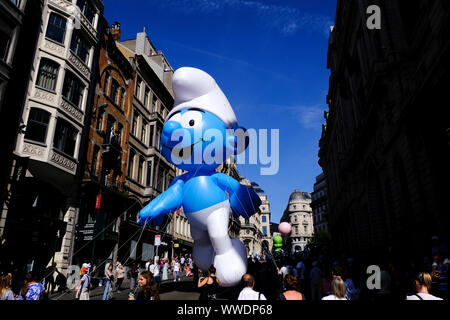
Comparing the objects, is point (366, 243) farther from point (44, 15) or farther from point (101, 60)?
point (44, 15)

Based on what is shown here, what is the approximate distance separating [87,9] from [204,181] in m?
18.0

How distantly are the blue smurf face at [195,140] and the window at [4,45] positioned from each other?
1225cm

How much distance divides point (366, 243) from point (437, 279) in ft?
60.1

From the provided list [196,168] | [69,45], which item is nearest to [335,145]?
[69,45]

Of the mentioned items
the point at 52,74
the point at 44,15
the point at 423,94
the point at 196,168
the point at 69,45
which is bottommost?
the point at 196,168

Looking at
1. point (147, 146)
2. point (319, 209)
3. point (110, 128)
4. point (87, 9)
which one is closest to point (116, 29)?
point (87, 9)

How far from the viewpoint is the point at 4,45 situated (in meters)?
14.0

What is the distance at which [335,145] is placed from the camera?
120 feet

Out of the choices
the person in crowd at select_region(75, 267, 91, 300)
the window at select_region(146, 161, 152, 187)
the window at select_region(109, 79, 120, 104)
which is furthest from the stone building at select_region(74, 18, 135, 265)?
the person in crowd at select_region(75, 267, 91, 300)

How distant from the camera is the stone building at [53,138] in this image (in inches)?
561

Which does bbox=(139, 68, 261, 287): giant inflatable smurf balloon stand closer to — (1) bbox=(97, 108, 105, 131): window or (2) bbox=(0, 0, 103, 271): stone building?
(2) bbox=(0, 0, 103, 271): stone building

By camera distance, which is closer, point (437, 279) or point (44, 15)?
point (437, 279)

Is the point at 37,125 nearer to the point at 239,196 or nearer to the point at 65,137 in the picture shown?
the point at 65,137

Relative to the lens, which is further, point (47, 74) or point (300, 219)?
point (300, 219)
